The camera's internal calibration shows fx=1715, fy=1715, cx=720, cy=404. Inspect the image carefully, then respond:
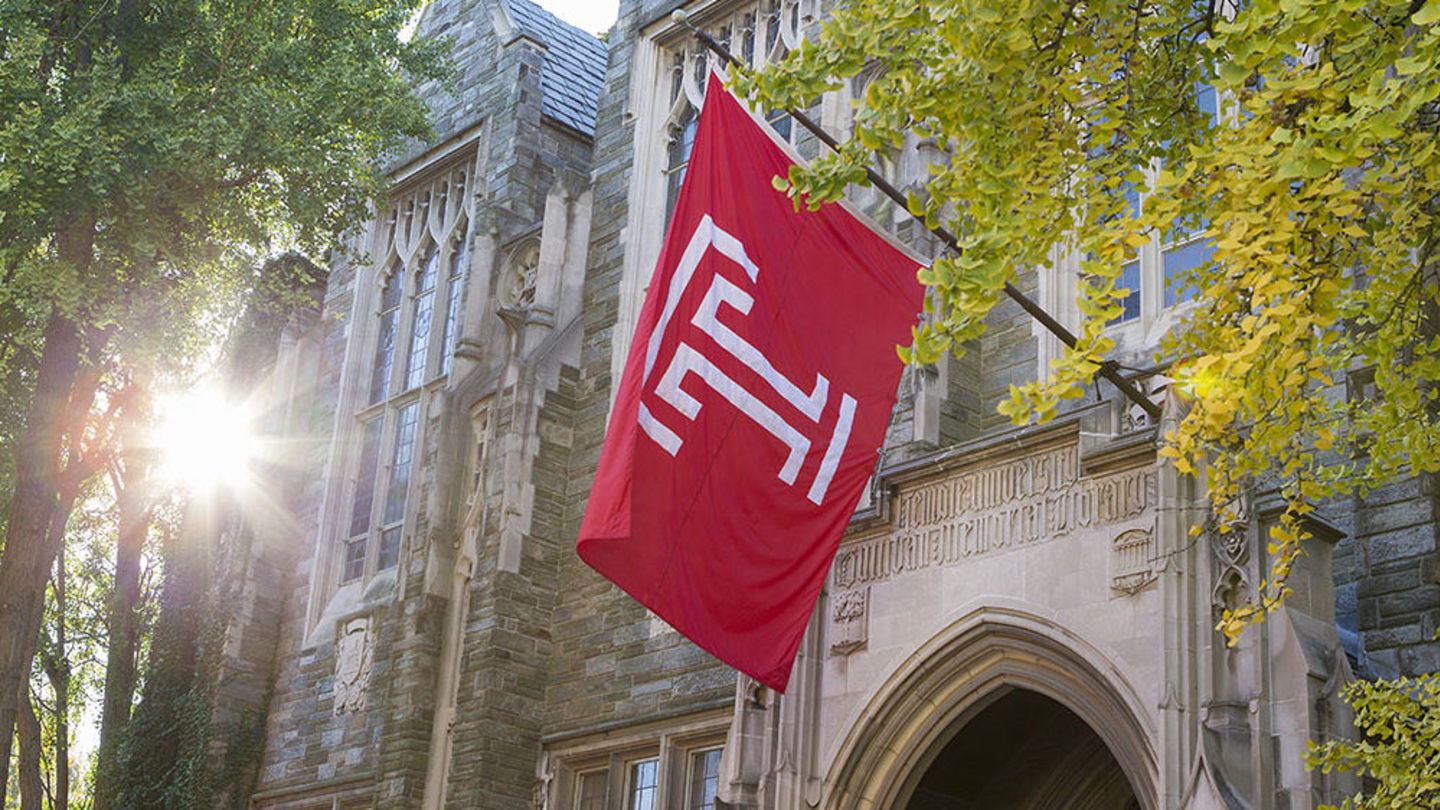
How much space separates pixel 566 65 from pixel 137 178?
6945mm

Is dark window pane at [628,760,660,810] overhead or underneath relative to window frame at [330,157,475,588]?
underneath

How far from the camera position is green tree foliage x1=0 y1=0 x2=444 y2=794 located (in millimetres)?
14438

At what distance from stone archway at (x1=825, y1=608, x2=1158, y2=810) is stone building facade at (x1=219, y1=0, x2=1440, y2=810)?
0.02 m

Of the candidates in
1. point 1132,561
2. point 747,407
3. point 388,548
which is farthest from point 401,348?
point 1132,561

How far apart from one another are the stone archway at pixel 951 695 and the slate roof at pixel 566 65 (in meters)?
11.3

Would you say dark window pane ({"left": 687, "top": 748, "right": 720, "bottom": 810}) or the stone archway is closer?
the stone archway

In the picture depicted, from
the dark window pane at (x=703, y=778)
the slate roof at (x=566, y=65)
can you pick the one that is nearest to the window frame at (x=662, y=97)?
the slate roof at (x=566, y=65)

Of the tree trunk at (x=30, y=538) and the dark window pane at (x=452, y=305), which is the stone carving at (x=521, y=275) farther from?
the tree trunk at (x=30, y=538)

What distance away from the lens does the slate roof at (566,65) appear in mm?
19906

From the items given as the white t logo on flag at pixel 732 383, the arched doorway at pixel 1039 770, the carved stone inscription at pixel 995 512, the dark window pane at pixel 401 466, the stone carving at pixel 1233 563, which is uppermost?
the dark window pane at pixel 401 466

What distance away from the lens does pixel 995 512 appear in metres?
9.65

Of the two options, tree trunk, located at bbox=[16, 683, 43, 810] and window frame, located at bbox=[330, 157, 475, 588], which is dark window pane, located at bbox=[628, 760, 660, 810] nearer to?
window frame, located at bbox=[330, 157, 475, 588]

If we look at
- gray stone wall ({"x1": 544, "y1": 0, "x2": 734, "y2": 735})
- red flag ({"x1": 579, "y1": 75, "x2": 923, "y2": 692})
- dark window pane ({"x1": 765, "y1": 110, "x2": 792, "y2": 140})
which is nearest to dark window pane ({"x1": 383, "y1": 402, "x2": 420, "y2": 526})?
gray stone wall ({"x1": 544, "y1": 0, "x2": 734, "y2": 735})

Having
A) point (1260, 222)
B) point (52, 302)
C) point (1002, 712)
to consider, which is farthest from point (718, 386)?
point (52, 302)
